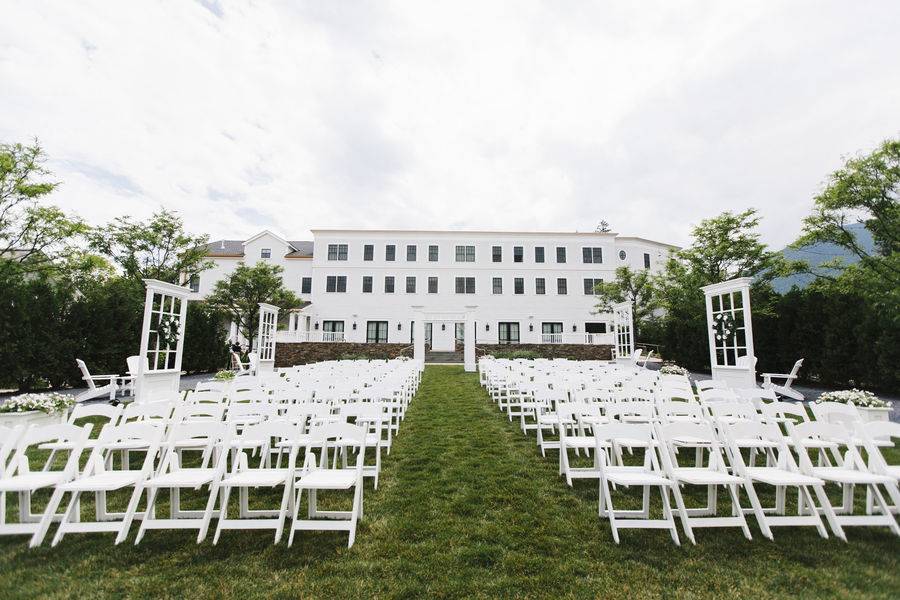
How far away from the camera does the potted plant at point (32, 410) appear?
17.9 feet

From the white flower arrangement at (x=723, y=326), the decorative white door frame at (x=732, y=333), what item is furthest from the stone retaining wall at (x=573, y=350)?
the white flower arrangement at (x=723, y=326)

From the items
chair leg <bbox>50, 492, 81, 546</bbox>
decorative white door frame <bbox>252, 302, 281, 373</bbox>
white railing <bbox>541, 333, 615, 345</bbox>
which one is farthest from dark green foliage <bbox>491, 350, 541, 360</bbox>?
chair leg <bbox>50, 492, 81, 546</bbox>

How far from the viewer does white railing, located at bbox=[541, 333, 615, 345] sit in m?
26.2

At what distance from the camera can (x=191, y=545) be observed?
320 centimetres

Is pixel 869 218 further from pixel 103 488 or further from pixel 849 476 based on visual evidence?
pixel 103 488

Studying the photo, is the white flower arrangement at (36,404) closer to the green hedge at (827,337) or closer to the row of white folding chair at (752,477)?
the row of white folding chair at (752,477)

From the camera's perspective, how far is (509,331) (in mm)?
31625

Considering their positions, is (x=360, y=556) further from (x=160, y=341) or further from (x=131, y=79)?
(x=131, y=79)

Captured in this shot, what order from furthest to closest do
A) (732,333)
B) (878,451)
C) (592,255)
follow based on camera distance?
(592,255)
(732,333)
(878,451)

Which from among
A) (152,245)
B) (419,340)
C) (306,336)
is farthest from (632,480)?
(306,336)

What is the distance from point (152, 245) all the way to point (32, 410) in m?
15.4

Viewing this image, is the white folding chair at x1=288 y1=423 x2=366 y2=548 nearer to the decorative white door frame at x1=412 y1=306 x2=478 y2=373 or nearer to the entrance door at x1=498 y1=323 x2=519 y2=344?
the decorative white door frame at x1=412 y1=306 x2=478 y2=373

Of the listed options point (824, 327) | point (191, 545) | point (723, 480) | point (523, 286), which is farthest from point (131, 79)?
point (523, 286)

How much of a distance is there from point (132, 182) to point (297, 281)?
1777 cm
